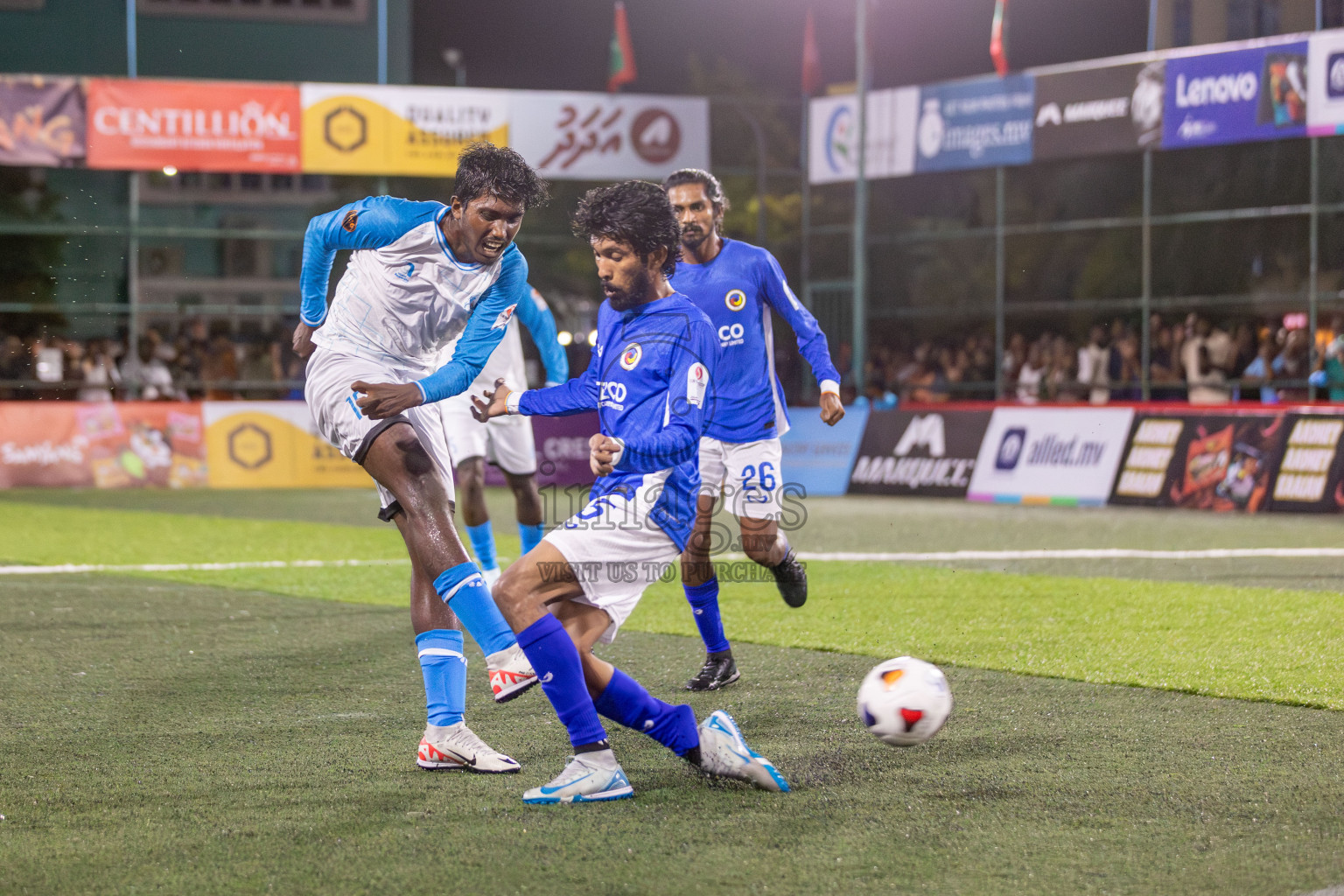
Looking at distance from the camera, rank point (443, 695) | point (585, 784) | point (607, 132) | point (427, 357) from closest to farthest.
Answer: point (585, 784) < point (443, 695) < point (427, 357) < point (607, 132)

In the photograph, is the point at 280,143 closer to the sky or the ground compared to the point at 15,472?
closer to the sky

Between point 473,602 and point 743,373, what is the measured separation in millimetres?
2122

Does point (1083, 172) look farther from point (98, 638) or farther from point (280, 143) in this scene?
point (98, 638)

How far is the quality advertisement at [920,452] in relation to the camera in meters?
16.8

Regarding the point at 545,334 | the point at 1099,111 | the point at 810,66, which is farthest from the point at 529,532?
the point at 810,66

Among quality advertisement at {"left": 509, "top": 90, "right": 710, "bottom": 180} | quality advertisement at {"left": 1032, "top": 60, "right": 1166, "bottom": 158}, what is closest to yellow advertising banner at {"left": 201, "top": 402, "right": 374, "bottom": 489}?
quality advertisement at {"left": 509, "top": 90, "right": 710, "bottom": 180}

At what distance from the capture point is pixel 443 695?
4.52 metres

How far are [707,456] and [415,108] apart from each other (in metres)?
18.6

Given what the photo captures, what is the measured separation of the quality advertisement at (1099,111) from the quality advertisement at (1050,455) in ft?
22.0

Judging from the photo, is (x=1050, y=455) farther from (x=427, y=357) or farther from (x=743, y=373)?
(x=427, y=357)

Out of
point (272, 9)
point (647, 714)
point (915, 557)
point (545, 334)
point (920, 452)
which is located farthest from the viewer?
point (272, 9)

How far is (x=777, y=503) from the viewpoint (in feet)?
20.2

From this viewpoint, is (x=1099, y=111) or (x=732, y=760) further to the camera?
(x=1099, y=111)

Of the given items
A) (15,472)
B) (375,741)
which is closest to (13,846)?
(375,741)
